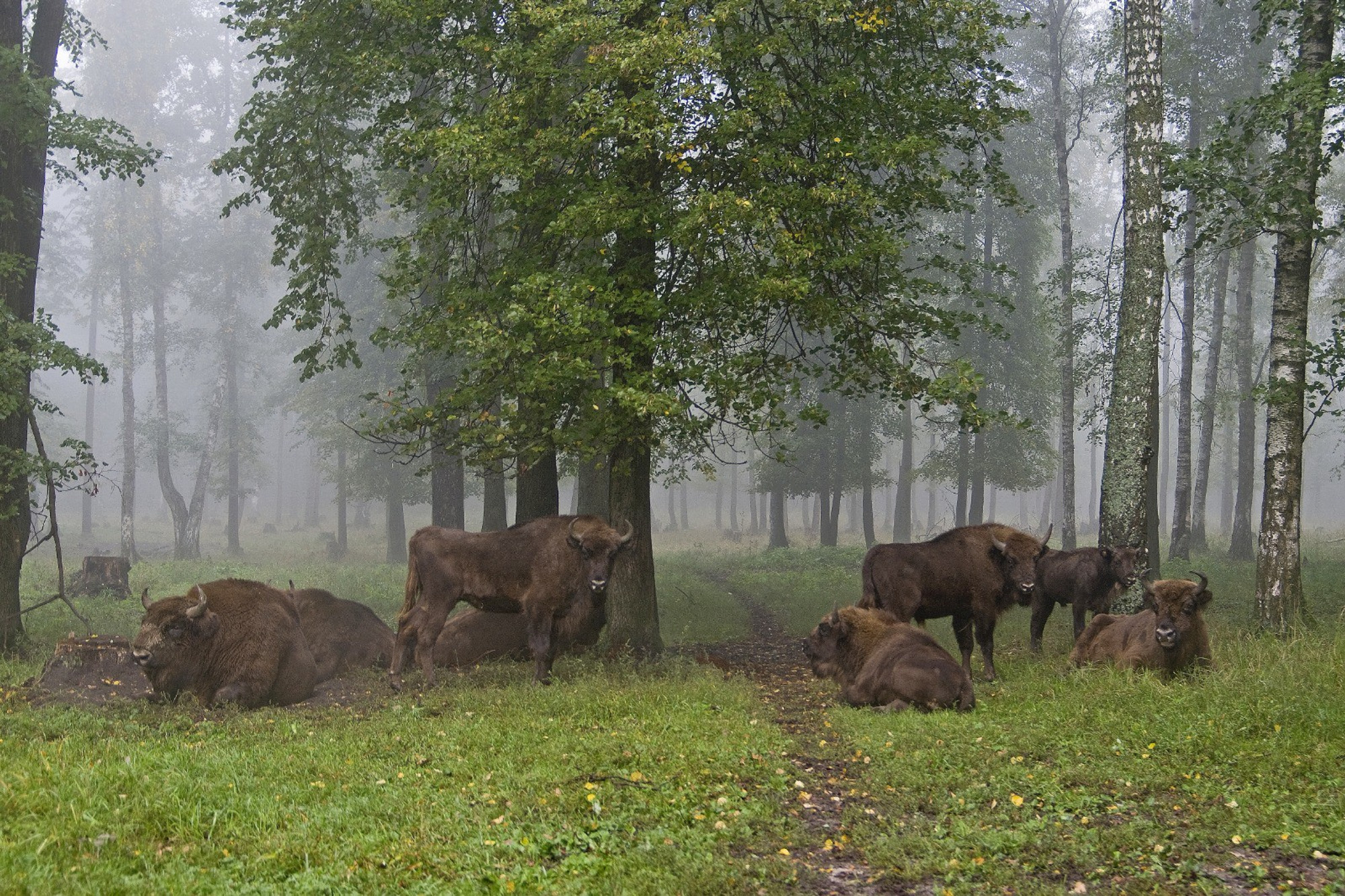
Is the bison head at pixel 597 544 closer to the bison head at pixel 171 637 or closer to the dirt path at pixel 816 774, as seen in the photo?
the dirt path at pixel 816 774

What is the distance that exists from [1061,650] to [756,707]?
6.20 meters

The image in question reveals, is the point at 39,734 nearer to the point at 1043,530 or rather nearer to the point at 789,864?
the point at 789,864

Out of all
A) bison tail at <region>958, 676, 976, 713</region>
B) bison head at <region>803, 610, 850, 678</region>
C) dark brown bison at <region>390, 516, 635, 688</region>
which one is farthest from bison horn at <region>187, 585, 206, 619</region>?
bison tail at <region>958, 676, 976, 713</region>

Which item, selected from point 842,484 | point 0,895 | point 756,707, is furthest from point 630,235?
point 842,484

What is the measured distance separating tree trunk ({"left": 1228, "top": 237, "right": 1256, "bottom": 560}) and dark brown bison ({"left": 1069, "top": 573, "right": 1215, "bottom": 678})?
12.0m

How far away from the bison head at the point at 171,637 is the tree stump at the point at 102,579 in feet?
37.0

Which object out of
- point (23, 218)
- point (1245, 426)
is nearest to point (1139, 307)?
Result: point (23, 218)

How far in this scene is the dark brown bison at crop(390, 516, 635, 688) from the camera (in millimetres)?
12711

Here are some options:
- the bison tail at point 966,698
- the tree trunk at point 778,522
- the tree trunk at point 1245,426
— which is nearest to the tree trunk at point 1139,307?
the bison tail at point 966,698

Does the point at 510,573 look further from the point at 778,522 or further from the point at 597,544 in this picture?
the point at 778,522

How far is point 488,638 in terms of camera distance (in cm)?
1434

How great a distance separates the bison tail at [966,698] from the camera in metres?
10.3

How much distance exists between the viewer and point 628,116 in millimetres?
11562

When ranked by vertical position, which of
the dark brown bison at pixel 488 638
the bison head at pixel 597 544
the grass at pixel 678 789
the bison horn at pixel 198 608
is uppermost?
the bison head at pixel 597 544
